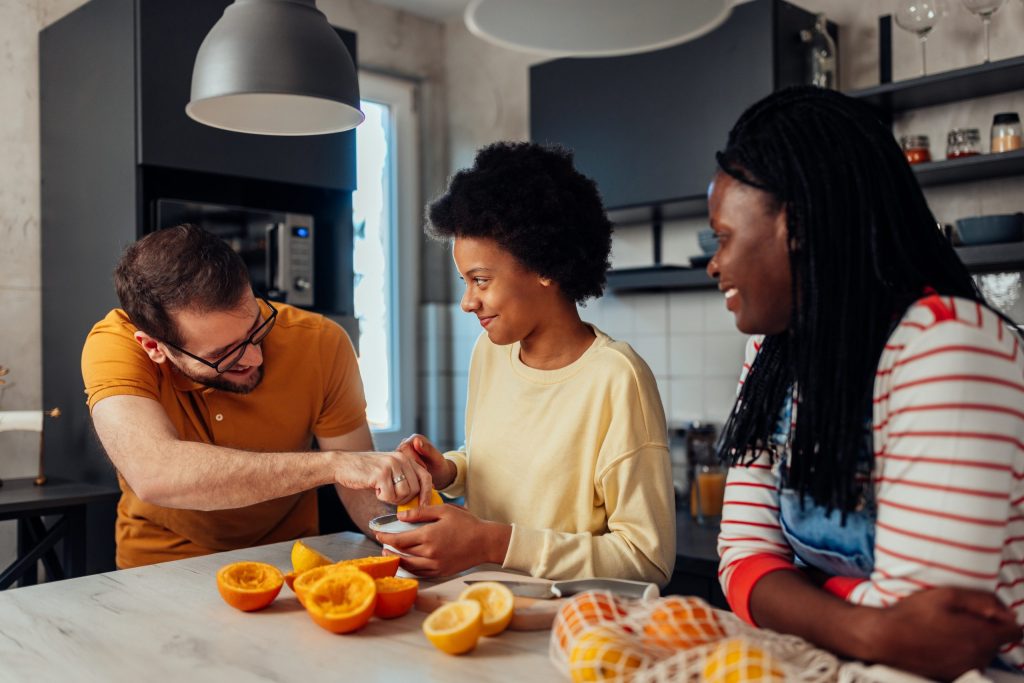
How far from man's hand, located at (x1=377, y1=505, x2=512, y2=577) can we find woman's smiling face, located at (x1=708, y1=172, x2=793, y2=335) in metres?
0.51

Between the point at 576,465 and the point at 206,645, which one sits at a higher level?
the point at 576,465

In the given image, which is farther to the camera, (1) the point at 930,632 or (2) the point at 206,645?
(2) the point at 206,645

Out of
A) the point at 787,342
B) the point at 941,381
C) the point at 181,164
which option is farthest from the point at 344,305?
the point at 941,381

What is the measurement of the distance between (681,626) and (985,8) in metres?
2.37

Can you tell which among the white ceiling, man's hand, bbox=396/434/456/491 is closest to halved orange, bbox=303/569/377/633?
man's hand, bbox=396/434/456/491

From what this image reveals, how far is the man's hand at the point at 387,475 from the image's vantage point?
1.47 metres

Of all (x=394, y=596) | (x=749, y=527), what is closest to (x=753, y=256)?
(x=749, y=527)

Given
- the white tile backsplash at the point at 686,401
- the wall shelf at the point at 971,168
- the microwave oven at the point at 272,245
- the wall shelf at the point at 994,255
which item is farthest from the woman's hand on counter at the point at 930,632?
the white tile backsplash at the point at 686,401

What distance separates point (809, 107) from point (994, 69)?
1.82m

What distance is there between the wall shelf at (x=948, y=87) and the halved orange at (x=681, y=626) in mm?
2198

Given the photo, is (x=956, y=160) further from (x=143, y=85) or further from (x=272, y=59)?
(x=143, y=85)

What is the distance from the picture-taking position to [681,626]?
34.7 inches

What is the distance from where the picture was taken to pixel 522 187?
163cm

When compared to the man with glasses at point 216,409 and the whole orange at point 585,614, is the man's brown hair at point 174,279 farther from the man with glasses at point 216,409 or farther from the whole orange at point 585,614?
the whole orange at point 585,614
